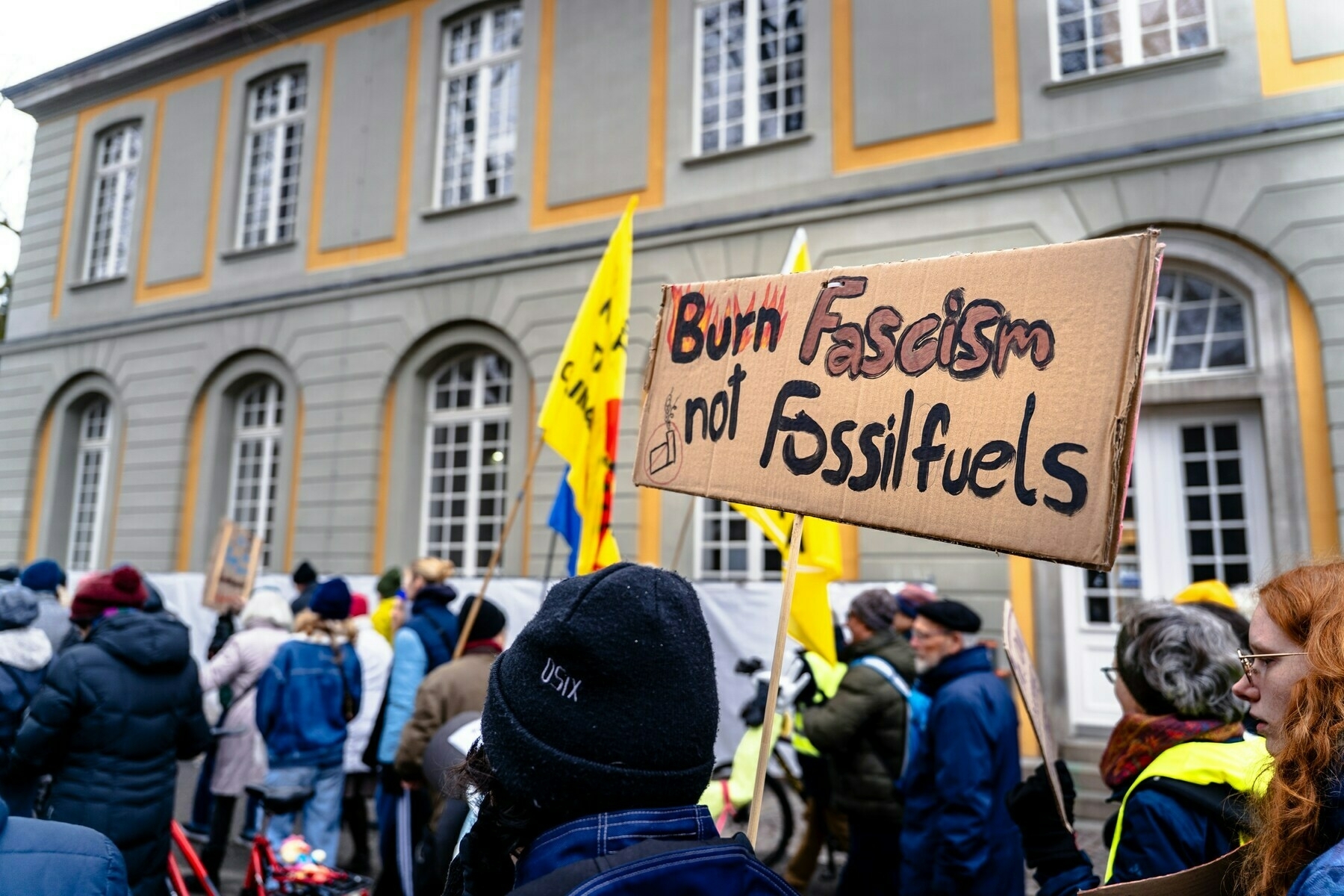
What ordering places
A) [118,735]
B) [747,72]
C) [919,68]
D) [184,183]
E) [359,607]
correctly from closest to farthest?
[118,735]
[359,607]
[919,68]
[747,72]
[184,183]

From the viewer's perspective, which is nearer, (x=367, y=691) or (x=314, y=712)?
(x=314, y=712)

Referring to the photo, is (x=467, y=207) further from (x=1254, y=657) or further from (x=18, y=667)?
(x=1254, y=657)

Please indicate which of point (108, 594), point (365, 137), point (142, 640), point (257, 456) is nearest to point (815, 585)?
point (142, 640)

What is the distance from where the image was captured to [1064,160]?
8031 mm

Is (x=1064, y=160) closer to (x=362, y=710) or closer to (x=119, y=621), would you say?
(x=362, y=710)

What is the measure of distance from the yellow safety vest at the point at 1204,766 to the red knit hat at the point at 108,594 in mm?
4060

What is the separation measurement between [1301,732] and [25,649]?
4.23 metres

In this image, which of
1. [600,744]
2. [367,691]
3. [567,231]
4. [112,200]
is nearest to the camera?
[600,744]

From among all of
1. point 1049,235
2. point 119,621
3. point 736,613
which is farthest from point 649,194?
point 119,621

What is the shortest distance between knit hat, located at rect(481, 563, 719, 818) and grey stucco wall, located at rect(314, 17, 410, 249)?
11.5 metres

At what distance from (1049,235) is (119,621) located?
7.66 m

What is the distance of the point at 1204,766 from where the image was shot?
1.80m

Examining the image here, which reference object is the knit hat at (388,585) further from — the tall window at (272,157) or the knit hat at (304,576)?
the tall window at (272,157)

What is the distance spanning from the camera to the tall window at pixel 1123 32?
796cm
